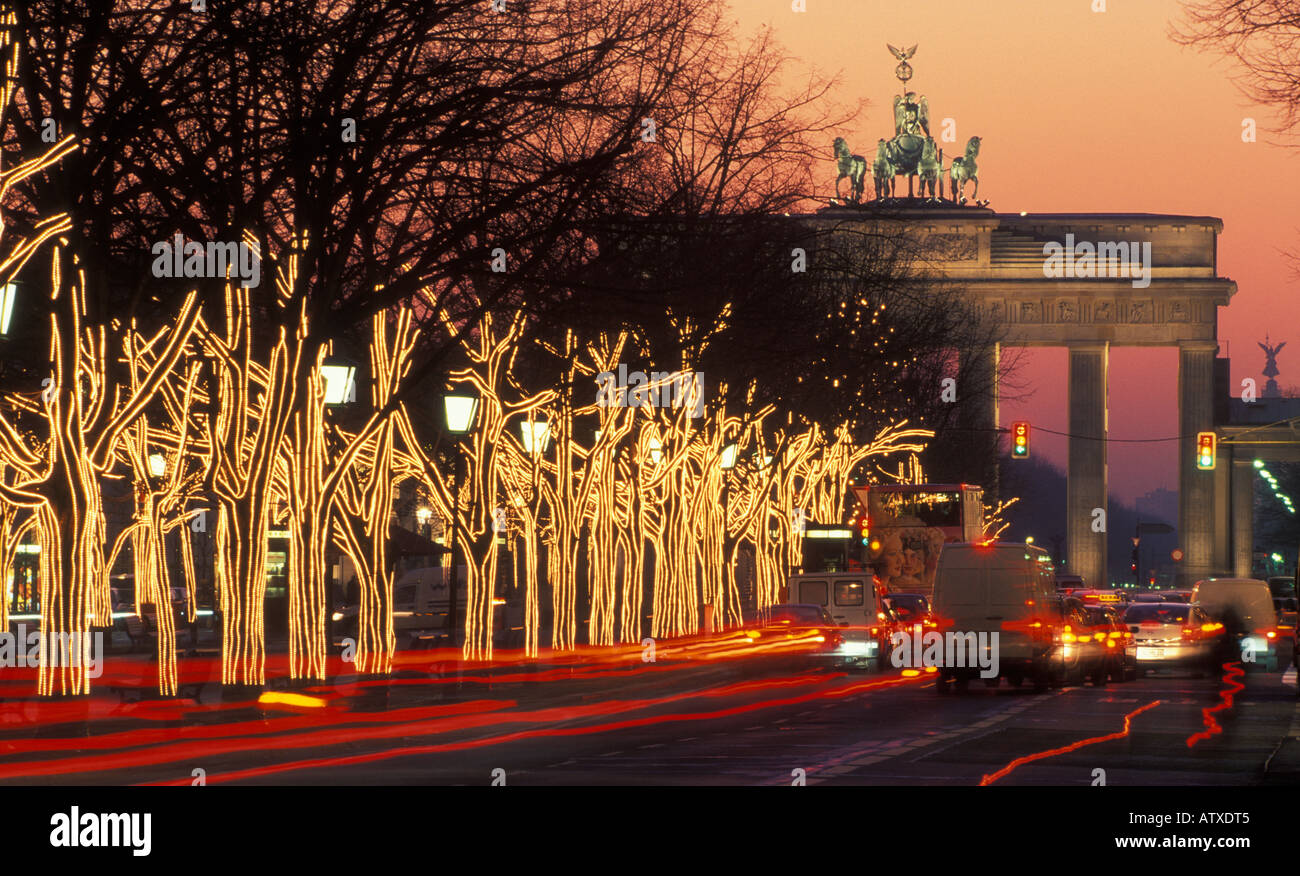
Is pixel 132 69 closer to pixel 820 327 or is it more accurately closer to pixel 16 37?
pixel 16 37

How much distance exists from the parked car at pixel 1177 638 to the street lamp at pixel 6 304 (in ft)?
92.5

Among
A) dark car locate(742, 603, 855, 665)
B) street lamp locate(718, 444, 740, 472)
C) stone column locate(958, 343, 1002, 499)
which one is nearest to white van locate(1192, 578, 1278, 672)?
dark car locate(742, 603, 855, 665)

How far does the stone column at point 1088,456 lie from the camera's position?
4473 inches

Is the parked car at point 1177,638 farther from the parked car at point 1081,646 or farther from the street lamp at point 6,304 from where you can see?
the street lamp at point 6,304

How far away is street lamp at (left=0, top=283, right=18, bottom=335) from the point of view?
1925 cm

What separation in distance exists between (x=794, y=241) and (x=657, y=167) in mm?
6793

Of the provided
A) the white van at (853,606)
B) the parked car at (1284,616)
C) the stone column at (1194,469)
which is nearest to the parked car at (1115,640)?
the white van at (853,606)

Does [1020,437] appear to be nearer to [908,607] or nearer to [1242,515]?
[908,607]

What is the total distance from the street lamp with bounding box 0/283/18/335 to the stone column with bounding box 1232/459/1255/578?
109369mm

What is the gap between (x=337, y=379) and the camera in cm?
2489

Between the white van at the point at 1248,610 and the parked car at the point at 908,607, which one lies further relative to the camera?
the parked car at the point at 908,607

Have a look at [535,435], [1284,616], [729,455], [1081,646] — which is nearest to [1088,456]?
[1284,616]
